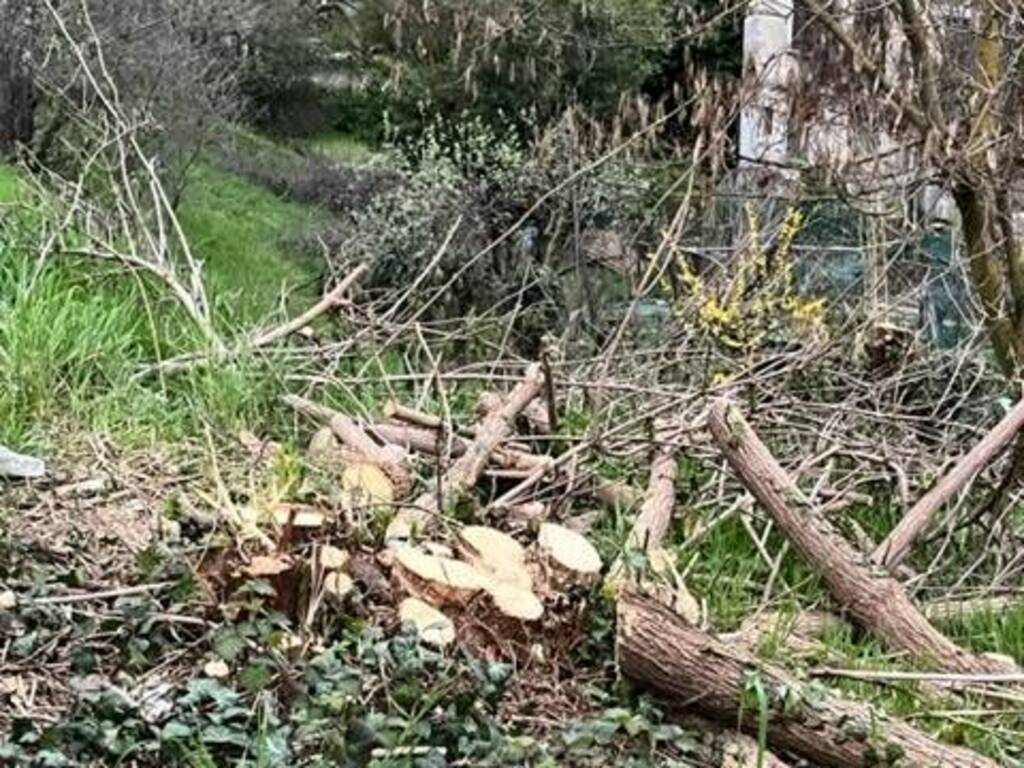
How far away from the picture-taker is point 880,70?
227 inches

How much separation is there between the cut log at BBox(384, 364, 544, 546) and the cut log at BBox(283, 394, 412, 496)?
0.15 meters

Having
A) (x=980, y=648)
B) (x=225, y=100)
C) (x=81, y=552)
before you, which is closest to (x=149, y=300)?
(x=81, y=552)

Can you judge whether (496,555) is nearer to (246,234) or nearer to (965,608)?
(965,608)

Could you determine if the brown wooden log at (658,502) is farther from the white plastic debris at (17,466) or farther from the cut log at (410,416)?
the white plastic debris at (17,466)

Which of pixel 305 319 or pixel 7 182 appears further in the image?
pixel 7 182

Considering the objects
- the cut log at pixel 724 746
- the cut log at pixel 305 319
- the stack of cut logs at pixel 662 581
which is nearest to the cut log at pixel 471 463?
the stack of cut logs at pixel 662 581

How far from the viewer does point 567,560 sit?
392 centimetres

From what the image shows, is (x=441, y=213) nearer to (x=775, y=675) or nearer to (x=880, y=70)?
(x=880, y=70)

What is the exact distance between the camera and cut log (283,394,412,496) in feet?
15.8

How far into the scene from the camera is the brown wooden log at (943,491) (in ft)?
14.6

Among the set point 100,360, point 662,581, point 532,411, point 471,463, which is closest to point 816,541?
point 662,581

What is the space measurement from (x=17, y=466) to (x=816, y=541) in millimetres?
2485

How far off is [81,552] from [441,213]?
6.01 metres

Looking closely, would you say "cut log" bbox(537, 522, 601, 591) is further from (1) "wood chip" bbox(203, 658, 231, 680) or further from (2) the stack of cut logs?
(1) "wood chip" bbox(203, 658, 231, 680)
